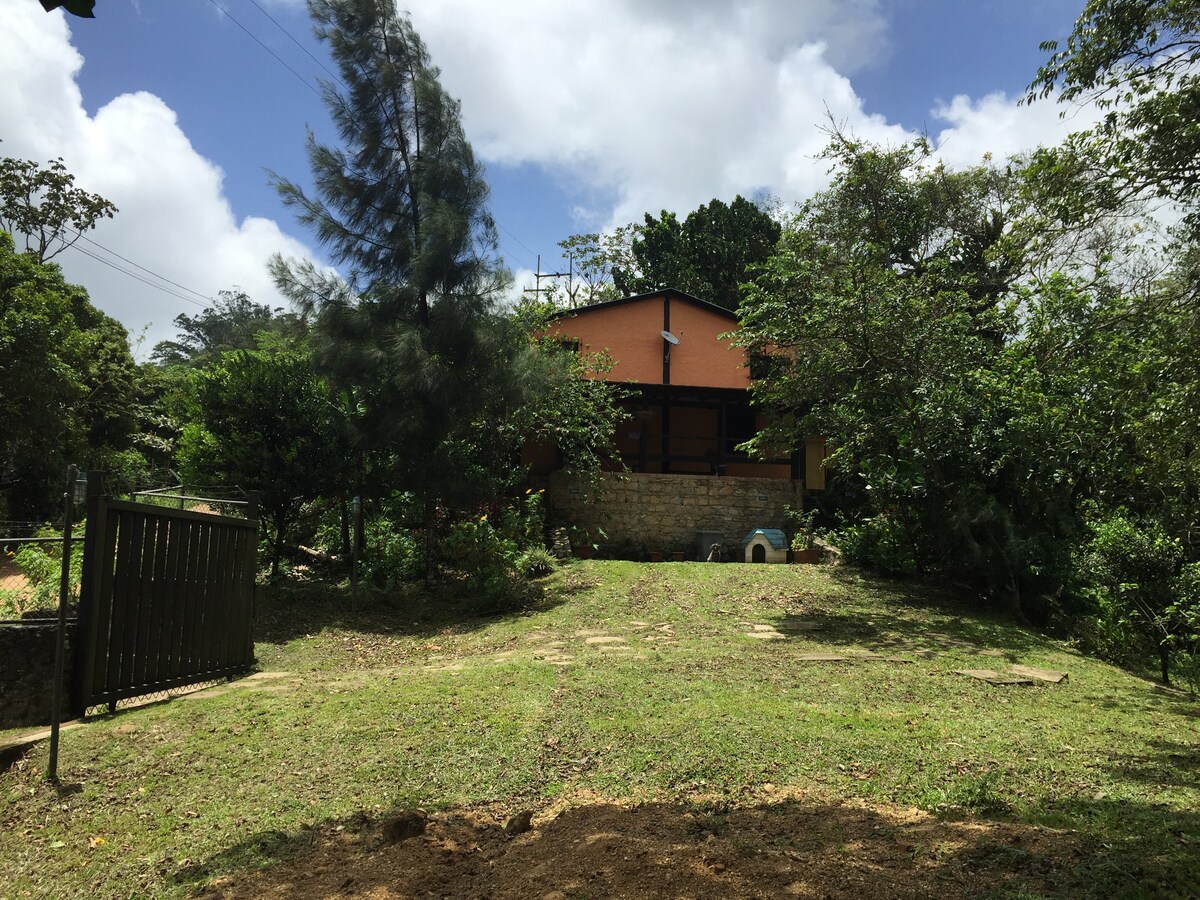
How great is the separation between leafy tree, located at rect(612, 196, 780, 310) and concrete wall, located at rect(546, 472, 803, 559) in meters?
13.7

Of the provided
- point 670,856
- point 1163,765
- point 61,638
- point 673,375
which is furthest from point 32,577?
point 673,375

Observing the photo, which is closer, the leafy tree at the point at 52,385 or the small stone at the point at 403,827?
the small stone at the point at 403,827

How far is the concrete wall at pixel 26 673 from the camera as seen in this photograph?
609 centimetres

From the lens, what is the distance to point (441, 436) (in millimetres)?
12156

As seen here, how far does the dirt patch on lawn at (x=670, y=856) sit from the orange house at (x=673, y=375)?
1507 cm

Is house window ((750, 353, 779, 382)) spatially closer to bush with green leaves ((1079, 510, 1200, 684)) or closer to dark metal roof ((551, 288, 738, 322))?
bush with green leaves ((1079, 510, 1200, 684))

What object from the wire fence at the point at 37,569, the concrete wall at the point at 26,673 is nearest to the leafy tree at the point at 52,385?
the wire fence at the point at 37,569

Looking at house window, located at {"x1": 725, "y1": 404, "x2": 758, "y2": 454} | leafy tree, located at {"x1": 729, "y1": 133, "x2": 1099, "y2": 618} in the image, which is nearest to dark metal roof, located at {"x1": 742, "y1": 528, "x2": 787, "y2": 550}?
leafy tree, located at {"x1": 729, "y1": 133, "x2": 1099, "y2": 618}

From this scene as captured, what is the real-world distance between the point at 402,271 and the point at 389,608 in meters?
5.12

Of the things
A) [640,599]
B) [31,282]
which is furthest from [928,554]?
[31,282]

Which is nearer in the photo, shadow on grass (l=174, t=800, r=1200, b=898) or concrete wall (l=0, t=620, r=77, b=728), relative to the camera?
shadow on grass (l=174, t=800, r=1200, b=898)

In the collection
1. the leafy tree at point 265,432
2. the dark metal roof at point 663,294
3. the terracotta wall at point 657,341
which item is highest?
the dark metal roof at point 663,294

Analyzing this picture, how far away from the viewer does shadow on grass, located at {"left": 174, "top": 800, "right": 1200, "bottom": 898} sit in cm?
294

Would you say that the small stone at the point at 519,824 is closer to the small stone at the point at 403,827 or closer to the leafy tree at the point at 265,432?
the small stone at the point at 403,827
